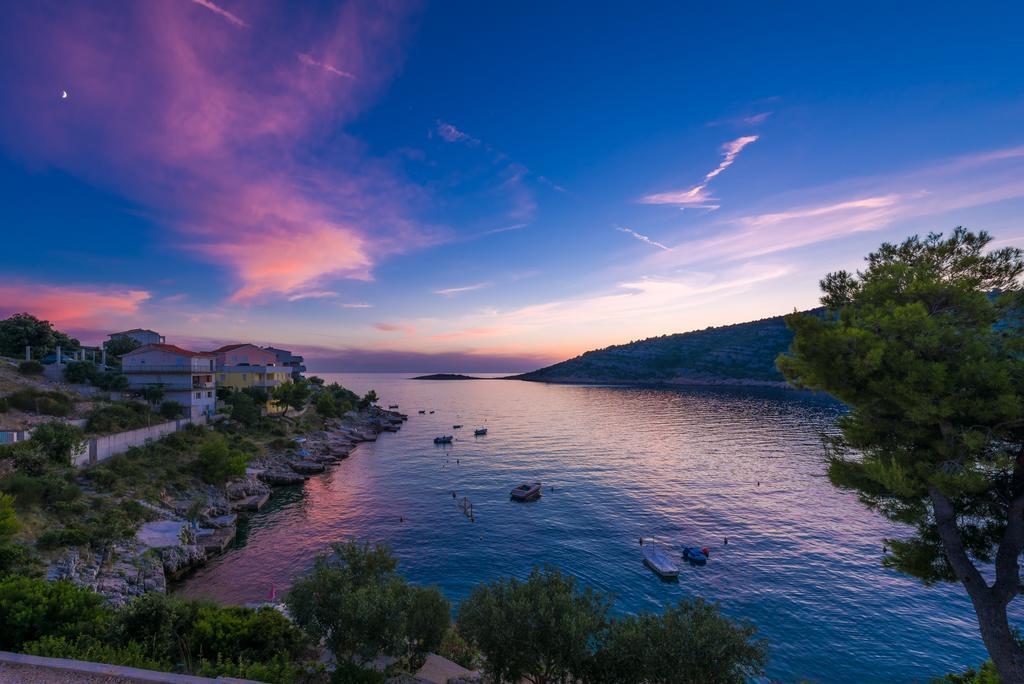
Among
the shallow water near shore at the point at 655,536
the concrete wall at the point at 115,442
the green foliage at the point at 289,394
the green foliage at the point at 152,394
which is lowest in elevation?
the shallow water near shore at the point at 655,536

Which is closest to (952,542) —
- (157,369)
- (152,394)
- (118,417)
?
(118,417)

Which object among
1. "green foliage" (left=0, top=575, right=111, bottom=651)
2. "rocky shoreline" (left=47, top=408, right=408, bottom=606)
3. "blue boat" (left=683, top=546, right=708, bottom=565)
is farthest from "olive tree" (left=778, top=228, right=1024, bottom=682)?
"rocky shoreline" (left=47, top=408, right=408, bottom=606)

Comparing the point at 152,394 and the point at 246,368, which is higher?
the point at 246,368

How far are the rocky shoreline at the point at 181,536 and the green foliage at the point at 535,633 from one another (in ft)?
65.0

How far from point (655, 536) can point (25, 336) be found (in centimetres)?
9922

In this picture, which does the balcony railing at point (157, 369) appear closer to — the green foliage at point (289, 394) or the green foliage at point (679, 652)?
the green foliage at point (289, 394)

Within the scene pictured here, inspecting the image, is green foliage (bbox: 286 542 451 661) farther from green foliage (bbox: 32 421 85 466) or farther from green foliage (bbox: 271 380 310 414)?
green foliage (bbox: 271 380 310 414)

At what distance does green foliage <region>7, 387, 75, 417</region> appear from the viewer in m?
39.8

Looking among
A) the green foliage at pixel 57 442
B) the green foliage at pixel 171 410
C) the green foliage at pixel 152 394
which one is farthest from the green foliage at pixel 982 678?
the green foliage at pixel 152 394

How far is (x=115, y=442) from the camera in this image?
124ft

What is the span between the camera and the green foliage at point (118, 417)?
39500 millimetres

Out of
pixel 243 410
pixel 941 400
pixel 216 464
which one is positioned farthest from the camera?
pixel 243 410

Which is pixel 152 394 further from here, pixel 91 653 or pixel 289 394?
pixel 91 653

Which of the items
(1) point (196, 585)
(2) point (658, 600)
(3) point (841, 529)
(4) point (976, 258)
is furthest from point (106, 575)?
(3) point (841, 529)
